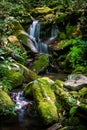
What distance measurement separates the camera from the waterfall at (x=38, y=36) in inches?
614

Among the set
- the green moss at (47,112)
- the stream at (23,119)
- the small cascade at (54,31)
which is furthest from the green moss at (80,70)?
the green moss at (47,112)

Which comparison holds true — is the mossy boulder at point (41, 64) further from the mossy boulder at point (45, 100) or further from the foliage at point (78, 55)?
the mossy boulder at point (45, 100)

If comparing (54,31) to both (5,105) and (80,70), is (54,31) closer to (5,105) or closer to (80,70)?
(80,70)

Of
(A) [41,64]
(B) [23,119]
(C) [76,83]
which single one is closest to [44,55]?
(A) [41,64]

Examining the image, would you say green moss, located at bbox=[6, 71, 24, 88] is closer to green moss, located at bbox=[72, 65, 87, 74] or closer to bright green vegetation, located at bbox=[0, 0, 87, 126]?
bright green vegetation, located at bbox=[0, 0, 87, 126]

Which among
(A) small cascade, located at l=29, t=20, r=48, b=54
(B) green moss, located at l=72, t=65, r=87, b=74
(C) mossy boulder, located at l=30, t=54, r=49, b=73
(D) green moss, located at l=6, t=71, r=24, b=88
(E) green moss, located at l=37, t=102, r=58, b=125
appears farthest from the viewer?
(A) small cascade, located at l=29, t=20, r=48, b=54

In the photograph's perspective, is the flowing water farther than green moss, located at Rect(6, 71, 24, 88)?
No

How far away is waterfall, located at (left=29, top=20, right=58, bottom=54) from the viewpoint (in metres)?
15.6

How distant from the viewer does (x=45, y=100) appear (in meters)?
8.38

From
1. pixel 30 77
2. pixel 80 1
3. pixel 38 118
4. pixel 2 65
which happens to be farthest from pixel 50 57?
pixel 2 65

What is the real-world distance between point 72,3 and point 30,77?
24.8 ft

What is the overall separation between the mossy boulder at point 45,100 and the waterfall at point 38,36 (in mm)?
6194

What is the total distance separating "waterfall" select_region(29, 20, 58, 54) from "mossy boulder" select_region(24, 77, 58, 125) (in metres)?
6.19

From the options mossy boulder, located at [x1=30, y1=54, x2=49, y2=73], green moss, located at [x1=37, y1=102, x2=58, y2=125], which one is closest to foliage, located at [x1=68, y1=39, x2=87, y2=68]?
mossy boulder, located at [x1=30, y1=54, x2=49, y2=73]
